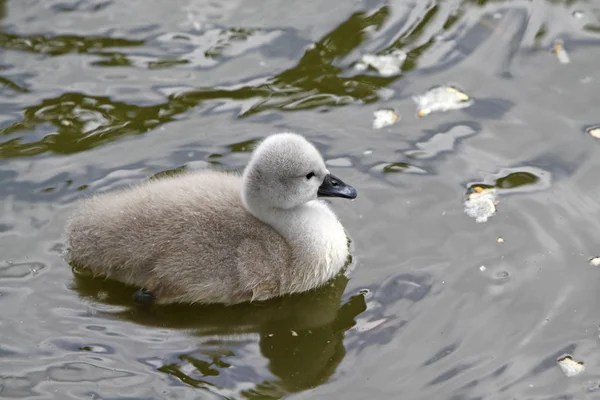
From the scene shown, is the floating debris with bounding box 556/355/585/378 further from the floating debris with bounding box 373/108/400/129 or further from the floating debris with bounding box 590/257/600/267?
the floating debris with bounding box 373/108/400/129

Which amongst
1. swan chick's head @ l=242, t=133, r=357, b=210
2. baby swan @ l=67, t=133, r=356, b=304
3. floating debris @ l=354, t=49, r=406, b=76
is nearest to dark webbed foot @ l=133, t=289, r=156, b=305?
baby swan @ l=67, t=133, r=356, b=304

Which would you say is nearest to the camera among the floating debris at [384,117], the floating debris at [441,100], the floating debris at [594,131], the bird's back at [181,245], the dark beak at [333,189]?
the bird's back at [181,245]

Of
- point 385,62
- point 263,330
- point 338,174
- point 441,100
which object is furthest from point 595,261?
point 385,62

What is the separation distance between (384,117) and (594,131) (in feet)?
4.08

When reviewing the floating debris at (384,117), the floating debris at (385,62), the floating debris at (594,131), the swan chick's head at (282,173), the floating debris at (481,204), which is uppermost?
the swan chick's head at (282,173)

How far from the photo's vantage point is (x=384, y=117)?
19.5 feet

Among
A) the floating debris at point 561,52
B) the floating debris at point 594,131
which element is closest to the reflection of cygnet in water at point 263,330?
the floating debris at point 594,131

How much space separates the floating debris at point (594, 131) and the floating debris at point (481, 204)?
82 centimetres

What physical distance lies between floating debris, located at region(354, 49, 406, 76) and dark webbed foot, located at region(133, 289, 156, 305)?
2.37m

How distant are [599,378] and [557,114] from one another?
2.07 metres

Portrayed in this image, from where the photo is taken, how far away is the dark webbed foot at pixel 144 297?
4746 millimetres

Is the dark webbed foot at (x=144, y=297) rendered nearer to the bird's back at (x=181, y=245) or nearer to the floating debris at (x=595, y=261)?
the bird's back at (x=181, y=245)

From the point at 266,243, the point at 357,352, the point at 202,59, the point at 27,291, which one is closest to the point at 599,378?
the point at 357,352

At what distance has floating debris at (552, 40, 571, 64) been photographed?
251 inches
